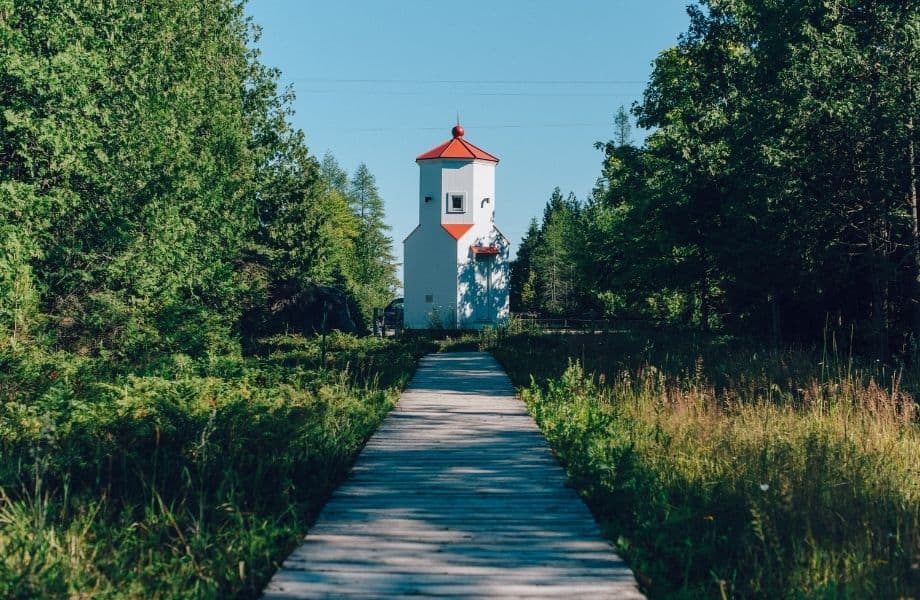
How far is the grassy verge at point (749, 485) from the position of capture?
5070 mm

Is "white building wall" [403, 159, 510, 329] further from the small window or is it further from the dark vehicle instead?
the dark vehicle

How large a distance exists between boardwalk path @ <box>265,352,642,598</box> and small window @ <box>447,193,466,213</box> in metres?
32.5

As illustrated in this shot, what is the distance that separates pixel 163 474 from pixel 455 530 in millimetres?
2863

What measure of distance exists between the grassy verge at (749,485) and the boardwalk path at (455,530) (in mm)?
296

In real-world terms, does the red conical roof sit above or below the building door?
above

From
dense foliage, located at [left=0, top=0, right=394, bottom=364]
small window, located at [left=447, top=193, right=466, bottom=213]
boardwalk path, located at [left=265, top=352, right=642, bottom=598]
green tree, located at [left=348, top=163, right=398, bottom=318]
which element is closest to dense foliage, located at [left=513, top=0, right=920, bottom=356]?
boardwalk path, located at [left=265, top=352, right=642, bottom=598]

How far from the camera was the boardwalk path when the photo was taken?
4.71 metres

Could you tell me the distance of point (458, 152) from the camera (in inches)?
1652

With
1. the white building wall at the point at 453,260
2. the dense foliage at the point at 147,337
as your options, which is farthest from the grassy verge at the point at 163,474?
the white building wall at the point at 453,260

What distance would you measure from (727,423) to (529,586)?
16.1ft

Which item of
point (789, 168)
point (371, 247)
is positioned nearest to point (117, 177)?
point (789, 168)

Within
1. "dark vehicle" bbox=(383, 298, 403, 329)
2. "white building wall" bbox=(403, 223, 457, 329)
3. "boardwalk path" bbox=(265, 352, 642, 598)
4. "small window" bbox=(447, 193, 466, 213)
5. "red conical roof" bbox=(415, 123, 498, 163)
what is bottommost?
"boardwalk path" bbox=(265, 352, 642, 598)

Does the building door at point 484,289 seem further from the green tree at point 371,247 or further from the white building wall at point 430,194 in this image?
the green tree at point 371,247

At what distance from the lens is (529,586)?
4.68m
